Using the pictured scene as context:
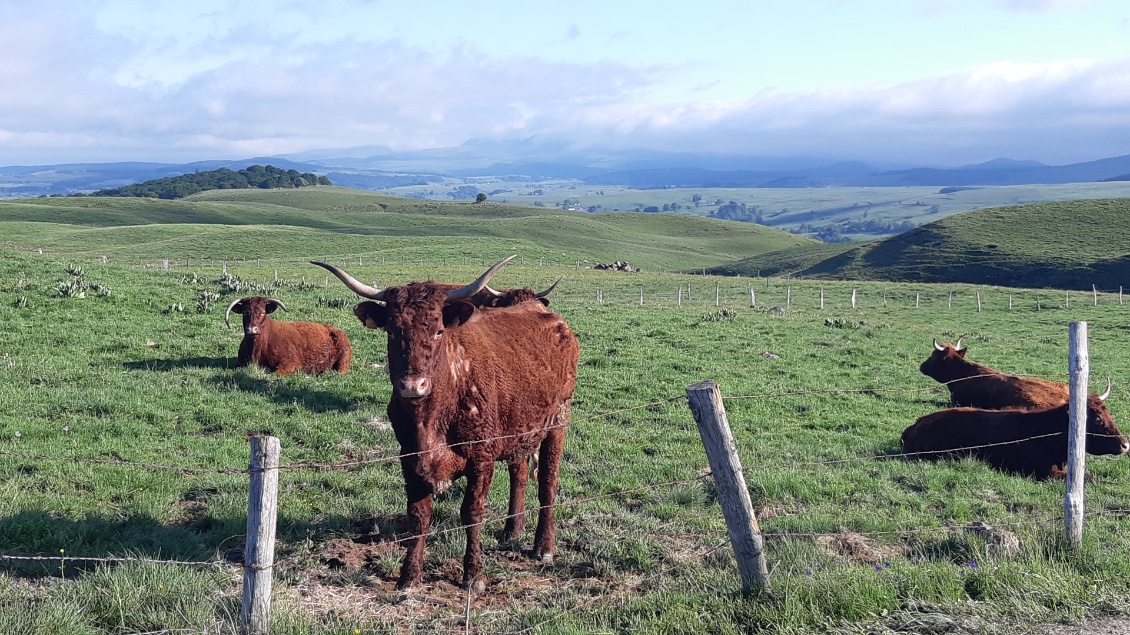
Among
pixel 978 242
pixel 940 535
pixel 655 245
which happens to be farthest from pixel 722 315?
pixel 655 245

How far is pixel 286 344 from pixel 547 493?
8462 mm

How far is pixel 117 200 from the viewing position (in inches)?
4437

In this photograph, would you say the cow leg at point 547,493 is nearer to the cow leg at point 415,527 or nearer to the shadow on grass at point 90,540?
the cow leg at point 415,527

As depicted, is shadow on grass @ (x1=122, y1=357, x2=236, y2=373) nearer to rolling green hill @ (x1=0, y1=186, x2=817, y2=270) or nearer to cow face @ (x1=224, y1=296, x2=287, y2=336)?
cow face @ (x1=224, y1=296, x2=287, y2=336)

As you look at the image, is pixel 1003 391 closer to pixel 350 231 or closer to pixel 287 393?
pixel 287 393

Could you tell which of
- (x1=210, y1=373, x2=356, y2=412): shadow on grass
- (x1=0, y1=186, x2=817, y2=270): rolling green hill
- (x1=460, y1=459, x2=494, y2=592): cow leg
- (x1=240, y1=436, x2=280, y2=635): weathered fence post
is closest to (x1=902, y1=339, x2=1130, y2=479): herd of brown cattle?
(x1=460, y1=459, x2=494, y2=592): cow leg

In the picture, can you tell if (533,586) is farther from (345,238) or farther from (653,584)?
(345,238)

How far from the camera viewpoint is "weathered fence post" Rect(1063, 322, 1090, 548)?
6.35 metres

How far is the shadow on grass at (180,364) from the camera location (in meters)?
13.8

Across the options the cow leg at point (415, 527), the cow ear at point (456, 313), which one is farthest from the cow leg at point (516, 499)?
the cow ear at point (456, 313)

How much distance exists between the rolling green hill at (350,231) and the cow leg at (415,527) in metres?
60.5

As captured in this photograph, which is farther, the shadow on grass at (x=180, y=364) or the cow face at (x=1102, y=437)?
the shadow on grass at (x=180, y=364)

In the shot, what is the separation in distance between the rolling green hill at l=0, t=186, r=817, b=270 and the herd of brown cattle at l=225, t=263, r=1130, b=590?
59658 millimetres

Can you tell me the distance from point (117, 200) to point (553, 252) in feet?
224
